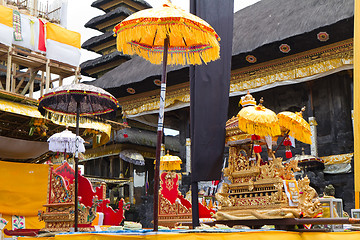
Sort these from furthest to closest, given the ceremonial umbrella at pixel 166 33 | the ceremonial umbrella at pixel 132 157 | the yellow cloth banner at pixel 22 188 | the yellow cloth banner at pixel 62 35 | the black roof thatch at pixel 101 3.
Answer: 1. the black roof thatch at pixel 101 3
2. the ceremonial umbrella at pixel 132 157
3. the yellow cloth banner at pixel 62 35
4. the yellow cloth banner at pixel 22 188
5. the ceremonial umbrella at pixel 166 33

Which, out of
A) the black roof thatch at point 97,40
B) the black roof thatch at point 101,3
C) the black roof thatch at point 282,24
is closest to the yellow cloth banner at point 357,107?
the black roof thatch at point 282,24

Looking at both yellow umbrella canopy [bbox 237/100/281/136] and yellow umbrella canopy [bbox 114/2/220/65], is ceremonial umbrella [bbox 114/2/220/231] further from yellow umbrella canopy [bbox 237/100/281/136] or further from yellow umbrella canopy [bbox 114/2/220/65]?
yellow umbrella canopy [bbox 237/100/281/136]

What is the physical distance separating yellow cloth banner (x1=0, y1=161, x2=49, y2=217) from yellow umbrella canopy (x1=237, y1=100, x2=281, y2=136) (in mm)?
5742

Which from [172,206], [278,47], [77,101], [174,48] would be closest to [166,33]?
[174,48]

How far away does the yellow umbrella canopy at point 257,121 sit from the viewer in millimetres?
5277

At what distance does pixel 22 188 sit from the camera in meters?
9.11

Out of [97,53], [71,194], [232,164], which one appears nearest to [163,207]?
[71,194]

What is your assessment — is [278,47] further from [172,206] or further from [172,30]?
[172,30]

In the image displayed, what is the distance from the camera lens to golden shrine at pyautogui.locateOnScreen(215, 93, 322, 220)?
16.6ft

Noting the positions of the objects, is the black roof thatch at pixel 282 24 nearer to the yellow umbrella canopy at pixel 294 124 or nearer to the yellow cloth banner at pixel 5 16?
the yellow umbrella canopy at pixel 294 124

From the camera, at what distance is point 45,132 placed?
379 inches

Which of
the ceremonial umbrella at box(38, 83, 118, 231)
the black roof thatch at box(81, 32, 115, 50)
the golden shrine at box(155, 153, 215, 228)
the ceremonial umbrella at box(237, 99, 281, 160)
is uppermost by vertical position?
the black roof thatch at box(81, 32, 115, 50)

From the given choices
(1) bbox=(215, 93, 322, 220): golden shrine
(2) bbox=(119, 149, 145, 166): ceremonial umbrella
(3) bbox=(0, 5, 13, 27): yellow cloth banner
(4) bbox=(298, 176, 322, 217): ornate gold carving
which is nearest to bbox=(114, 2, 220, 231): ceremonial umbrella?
(1) bbox=(215, 93, 322, 220): golden shrine

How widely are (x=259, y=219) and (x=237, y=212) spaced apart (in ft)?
1.27
